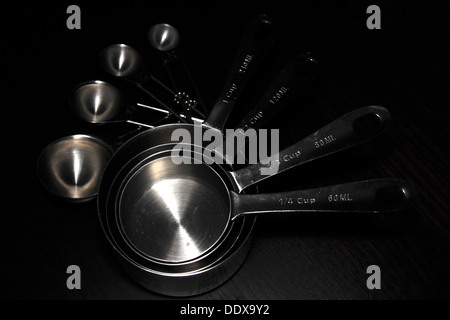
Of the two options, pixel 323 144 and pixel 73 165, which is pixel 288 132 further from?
pixel 73 165

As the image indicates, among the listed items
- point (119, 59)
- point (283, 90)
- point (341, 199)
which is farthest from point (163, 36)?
point (341, 199)

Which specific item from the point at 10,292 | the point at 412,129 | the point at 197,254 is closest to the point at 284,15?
the point at 412,129

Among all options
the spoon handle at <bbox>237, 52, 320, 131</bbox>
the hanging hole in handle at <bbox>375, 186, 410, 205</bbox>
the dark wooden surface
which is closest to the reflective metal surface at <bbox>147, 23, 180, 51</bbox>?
the dark wooden surface

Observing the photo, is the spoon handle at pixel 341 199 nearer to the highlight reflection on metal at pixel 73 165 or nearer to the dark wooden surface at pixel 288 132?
the dark wooden surface at pixel 288 132

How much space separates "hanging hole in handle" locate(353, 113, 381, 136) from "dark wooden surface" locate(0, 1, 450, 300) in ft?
0.15

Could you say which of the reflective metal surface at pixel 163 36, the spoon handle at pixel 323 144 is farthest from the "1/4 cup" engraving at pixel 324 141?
the reflective metal surface at pixel 163 36

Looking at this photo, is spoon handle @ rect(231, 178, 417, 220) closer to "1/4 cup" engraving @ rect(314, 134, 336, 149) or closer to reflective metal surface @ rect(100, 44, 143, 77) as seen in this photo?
"1/4 cup" engraving @ rect(314, 134, 336, 149)

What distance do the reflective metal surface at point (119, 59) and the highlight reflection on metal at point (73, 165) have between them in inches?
3.5

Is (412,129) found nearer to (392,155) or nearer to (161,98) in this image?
(392,155)

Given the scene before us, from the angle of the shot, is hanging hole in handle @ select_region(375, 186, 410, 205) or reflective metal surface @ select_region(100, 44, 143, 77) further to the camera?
reflective metal surface @ select_region(100, 44, 143, 77)

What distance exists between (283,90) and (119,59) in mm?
192

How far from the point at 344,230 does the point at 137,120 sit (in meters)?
0.25

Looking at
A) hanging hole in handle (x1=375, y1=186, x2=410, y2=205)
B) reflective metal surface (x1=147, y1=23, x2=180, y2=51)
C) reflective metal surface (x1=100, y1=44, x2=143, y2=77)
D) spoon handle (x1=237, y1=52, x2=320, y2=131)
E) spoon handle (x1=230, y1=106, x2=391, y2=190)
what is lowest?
hanging hole in handle (x1=375, y1=186, x2=410, y2=205)

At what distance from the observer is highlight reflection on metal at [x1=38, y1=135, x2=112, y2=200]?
548 mm
